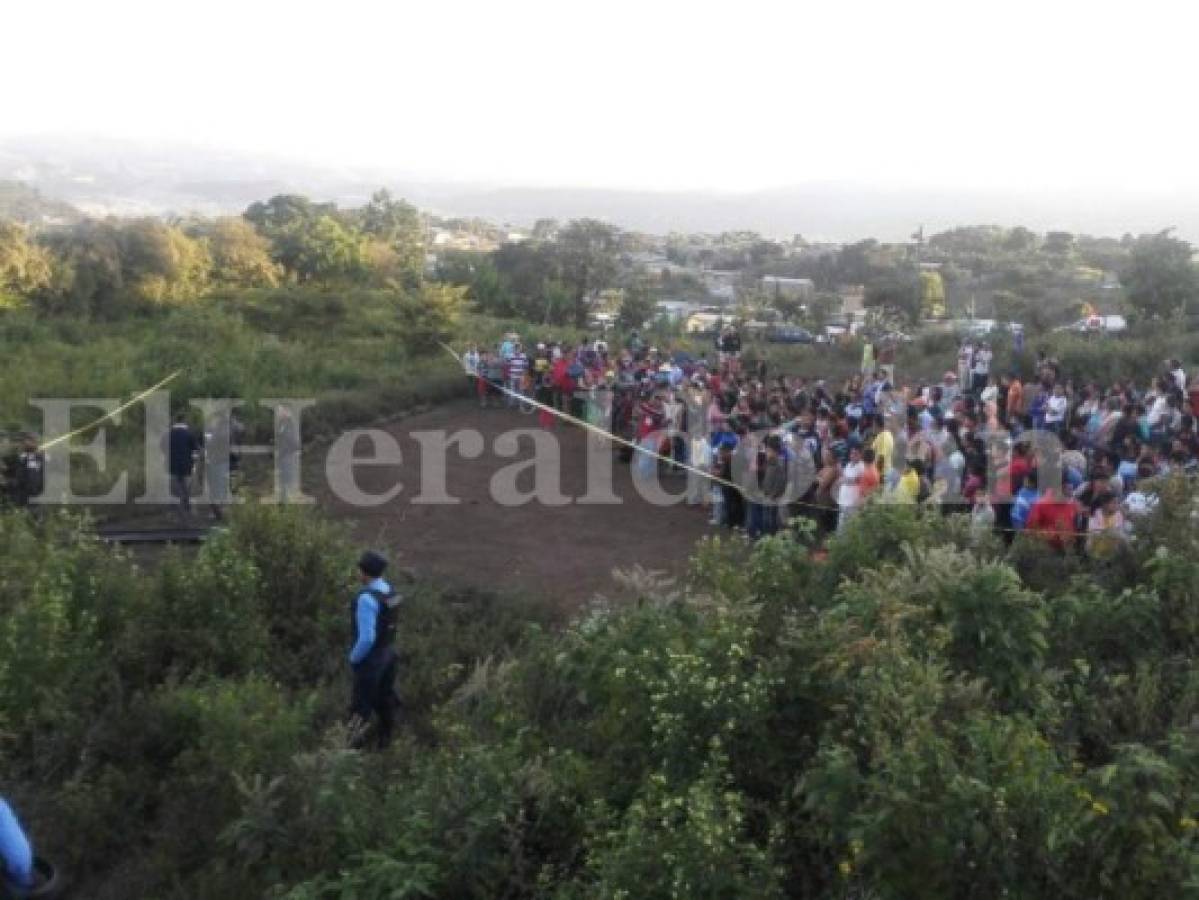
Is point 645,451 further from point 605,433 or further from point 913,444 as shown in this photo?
point 913,444

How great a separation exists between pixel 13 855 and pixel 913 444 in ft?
30.3

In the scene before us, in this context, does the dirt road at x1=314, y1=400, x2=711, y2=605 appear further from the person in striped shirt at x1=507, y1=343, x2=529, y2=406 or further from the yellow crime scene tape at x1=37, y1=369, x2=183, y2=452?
the yellow crime scene tape at x1=37, y1=369, x2=183, y2=452

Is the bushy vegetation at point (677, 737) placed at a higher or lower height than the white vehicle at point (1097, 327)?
lower

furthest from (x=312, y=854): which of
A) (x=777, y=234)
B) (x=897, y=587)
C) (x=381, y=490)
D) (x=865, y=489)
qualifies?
(x=777, y=234)

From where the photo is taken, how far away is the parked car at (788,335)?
34031mm

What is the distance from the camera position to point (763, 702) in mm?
5883

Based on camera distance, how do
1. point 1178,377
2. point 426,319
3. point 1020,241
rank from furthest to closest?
point 1020,241
point 426,319
point 1178,377

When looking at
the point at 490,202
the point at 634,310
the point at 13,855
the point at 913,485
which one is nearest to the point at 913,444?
the point at 913,485

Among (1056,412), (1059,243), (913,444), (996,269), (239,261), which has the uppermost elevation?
(1059,243)

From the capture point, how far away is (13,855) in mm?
5883

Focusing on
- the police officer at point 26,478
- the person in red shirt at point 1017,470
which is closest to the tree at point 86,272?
the police officer at point 26,478

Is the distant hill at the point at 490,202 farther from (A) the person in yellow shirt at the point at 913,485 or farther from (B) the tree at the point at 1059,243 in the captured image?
(A) the person in yellow shirt at the point at 913,485

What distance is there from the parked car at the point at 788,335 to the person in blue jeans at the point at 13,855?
1128 inches

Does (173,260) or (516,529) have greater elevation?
(173,260)
